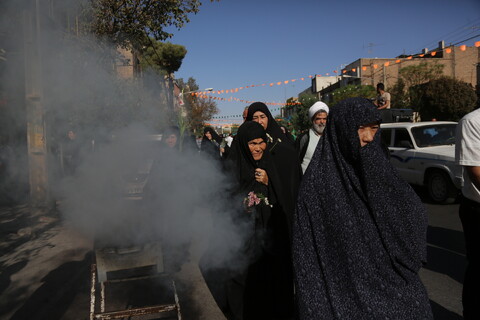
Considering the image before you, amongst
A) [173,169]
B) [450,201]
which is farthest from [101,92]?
[450,201]

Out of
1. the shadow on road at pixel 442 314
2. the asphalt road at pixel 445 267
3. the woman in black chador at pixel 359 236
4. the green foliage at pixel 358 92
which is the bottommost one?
the shadow on road at pixel 442 314

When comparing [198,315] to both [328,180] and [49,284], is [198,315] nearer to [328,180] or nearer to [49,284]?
[49,284]

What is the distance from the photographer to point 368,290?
1.76m

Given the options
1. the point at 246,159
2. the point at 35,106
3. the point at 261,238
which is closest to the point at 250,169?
the point at 246,159

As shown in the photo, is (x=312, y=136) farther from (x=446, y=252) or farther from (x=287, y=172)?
(x=446, y=252)

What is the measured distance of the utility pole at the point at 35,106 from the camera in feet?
20.6

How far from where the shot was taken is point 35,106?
682 centimetres

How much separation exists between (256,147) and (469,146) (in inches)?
61.4

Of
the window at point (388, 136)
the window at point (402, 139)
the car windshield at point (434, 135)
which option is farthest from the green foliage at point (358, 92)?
the car windshield at point (434, 135)

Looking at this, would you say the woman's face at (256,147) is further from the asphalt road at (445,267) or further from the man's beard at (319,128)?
the asphalt road at (445,267)

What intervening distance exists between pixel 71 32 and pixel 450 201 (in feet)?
25.9

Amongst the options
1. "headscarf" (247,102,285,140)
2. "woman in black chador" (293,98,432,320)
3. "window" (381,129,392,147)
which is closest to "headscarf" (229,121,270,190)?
"headscarf" (247,102,285,140)

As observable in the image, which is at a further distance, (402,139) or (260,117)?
(402,139)

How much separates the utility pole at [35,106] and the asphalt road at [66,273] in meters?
0.74
